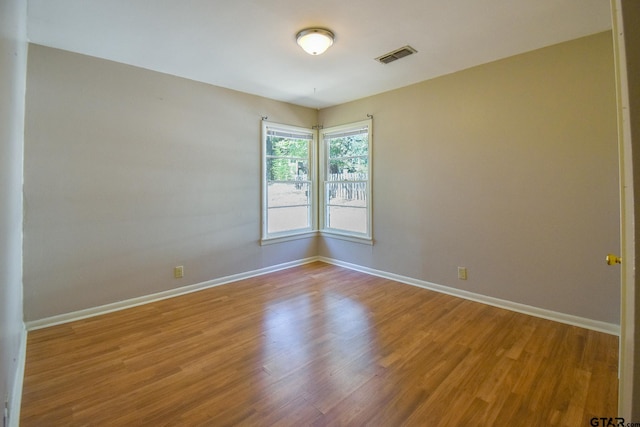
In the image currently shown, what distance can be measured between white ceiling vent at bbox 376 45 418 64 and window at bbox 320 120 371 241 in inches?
49.5

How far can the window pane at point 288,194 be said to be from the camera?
4.51 m

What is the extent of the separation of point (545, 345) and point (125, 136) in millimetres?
4369

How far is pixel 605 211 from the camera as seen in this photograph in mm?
2527

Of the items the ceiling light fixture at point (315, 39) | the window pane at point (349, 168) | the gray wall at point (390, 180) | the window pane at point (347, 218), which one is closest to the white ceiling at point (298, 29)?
the ceiling light fixture at point (315, 39)

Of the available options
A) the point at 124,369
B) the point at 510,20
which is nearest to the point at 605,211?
the point at 510,20

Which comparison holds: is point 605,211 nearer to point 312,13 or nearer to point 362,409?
point 362,409

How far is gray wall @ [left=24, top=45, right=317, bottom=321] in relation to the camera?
268cm

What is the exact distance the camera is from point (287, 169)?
15.4ft

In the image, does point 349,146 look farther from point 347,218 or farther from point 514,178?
point 514,178

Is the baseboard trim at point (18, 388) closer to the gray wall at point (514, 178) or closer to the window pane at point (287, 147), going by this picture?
the window pane at point (287, 147)

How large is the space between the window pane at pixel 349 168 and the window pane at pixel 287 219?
754 millimetres

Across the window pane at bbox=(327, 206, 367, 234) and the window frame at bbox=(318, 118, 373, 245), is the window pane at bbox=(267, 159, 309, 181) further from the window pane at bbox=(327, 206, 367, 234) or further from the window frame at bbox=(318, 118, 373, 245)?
the window pane at bbox=(327, 206, 367, 234)

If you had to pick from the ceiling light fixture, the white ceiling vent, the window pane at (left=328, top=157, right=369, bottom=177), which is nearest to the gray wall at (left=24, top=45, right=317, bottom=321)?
the window pane at (left=328, top=157, right=369, bottom=177)

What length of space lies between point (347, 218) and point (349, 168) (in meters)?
0.80
